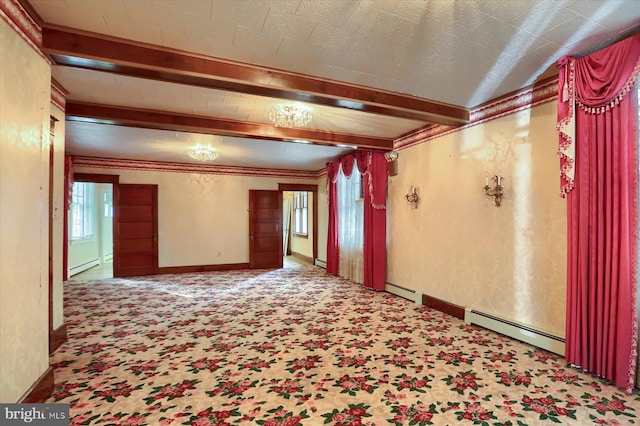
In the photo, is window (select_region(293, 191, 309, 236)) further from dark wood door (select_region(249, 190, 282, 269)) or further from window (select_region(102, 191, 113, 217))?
→ window (select_region(102, 191, 113, 217))

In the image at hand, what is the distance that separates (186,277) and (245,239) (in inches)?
70.2

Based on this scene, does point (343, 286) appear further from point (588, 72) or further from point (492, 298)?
point (588, 72)

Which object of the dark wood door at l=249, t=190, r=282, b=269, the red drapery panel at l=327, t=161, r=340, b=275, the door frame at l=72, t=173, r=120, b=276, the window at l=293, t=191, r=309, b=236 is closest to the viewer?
the door frame at l=72, t=173, r=120, b=276

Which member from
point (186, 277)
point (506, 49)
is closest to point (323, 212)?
point (186, 277)

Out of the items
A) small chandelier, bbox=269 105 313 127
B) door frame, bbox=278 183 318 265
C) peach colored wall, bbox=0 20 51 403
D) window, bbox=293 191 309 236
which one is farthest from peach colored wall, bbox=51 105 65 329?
window, bbox=293 191 309 236

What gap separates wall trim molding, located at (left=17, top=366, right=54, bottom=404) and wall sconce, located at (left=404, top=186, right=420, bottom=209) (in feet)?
15.4

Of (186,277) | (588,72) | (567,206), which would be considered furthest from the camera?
(186,277)

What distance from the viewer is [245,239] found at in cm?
824

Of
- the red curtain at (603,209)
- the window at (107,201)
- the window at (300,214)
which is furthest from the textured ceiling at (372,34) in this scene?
the window at (107,201)

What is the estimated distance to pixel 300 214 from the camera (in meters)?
10.8

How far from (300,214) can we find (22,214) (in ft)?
28.9

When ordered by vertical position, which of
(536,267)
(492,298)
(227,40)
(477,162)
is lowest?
(492,298)

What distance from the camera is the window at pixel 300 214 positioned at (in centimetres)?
1017

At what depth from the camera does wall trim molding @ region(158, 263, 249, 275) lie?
24.6 feet
